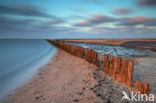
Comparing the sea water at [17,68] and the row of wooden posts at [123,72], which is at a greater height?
the row of wooden posts at [123,72]

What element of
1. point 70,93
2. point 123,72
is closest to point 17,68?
point 70,93

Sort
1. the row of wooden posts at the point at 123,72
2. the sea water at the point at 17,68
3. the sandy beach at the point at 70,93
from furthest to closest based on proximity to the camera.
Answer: the sea water at the point at 17,68
the row of wooden posts at the point at 123,72
the sandy beach at the point at 70,93

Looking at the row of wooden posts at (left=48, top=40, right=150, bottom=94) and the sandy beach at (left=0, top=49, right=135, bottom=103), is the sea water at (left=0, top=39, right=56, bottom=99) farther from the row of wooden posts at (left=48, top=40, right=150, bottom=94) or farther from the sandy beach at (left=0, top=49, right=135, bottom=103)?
the row of wooden posts at (left=48, top=40, right=150, bottom=94)

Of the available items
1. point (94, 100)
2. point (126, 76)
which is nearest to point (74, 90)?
point (94, 100)

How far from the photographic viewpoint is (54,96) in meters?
3.08

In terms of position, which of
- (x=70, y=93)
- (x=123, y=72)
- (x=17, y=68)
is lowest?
(x=17, y=68)

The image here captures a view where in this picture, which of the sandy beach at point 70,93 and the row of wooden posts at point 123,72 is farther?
the row of wooden posts at point 123,72

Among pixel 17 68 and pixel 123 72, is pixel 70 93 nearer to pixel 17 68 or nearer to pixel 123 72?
pixel 123 72

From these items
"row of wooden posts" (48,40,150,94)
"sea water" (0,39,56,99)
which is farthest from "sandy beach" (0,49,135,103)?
"sea water" (0,39,56,99)

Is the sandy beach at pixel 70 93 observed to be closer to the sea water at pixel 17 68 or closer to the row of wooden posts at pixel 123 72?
the row of wooden posts at pixel 123 72

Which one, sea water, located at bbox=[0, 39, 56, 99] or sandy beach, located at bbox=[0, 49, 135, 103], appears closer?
sandy beach, located at bbox=[0, 49, 135, 103]

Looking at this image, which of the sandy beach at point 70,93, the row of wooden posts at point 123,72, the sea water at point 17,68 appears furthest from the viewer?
the sea water at point 17,68

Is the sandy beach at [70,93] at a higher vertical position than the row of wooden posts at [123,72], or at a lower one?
lower

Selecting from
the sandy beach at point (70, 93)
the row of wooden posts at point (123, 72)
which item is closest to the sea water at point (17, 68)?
the sandy beach at point (70, 93)
